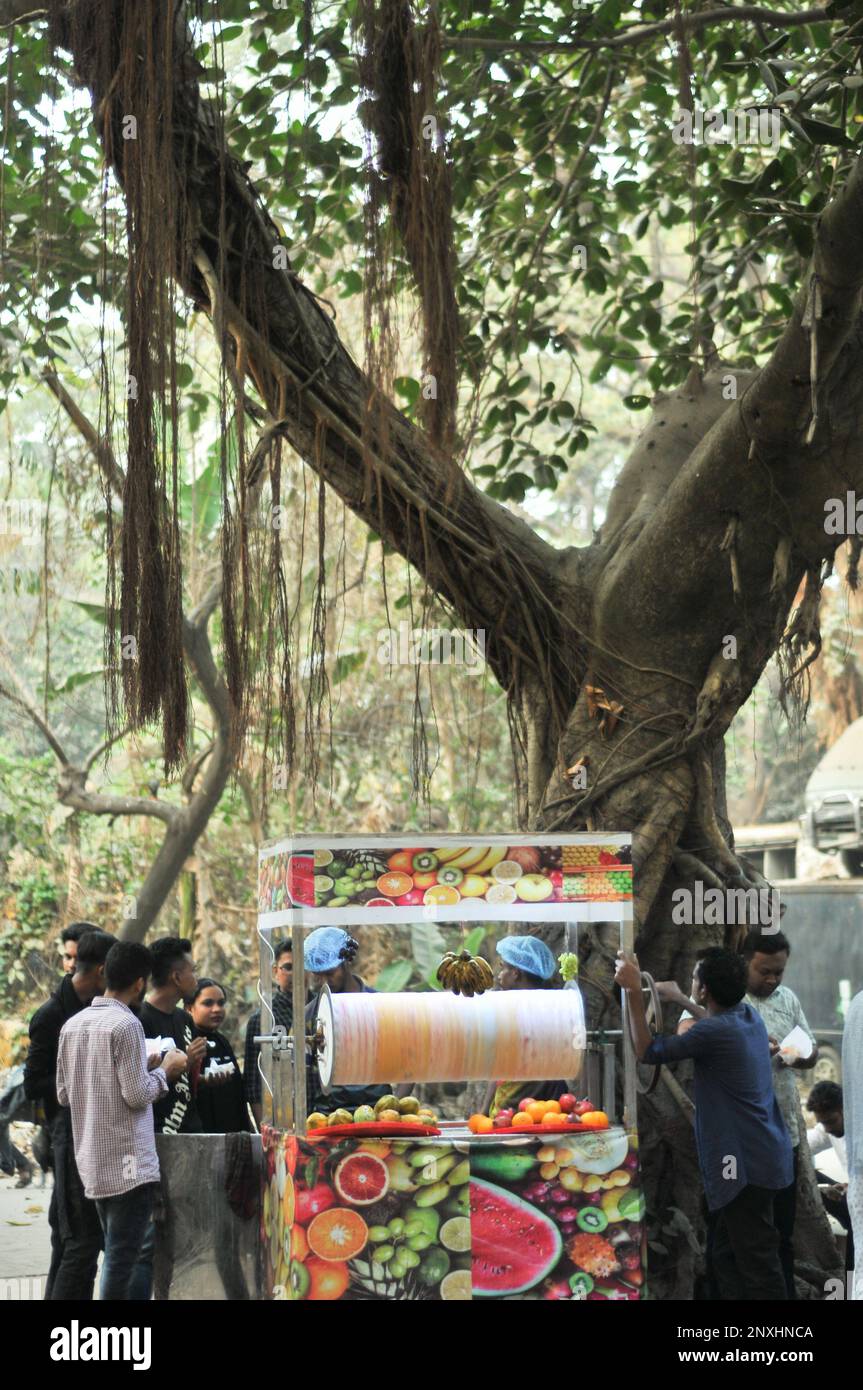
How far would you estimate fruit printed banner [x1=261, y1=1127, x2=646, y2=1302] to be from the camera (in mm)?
4738

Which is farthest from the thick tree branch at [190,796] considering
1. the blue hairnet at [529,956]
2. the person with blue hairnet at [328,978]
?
Answer: the blue hairnet at [529,956]

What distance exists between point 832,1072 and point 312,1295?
340 inches

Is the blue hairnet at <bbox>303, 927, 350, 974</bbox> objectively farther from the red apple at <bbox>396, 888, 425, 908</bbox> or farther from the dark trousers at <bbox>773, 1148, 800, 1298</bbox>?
Answer: the dark trousers at <bbox>773, 1148, 800, 1298</bbox>

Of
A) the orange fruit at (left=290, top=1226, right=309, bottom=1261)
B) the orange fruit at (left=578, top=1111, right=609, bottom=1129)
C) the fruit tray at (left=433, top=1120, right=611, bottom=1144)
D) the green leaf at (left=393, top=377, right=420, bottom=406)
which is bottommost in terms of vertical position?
the orange fruit at (left=290, top=1226, right=309, bottom=1261)

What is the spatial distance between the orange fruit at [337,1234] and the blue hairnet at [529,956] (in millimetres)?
1145

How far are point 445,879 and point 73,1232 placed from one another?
163 cm

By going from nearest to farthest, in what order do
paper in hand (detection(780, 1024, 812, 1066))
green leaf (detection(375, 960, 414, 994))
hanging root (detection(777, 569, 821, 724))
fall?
paper in hand (detection(780, 1024, 812, 1066)) < hanging root (detection(777, 569, 821, 724)) < green leaf (detection(375, 960, 414, 994))

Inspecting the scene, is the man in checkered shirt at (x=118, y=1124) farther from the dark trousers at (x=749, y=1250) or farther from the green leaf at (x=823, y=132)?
the green leaf at (x=823, y=132)

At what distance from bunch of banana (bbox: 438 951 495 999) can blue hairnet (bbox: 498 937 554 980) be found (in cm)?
31

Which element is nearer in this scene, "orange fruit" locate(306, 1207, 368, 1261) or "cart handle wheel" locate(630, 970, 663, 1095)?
"orange fruit" locate(306, 1207, 368, 1261)

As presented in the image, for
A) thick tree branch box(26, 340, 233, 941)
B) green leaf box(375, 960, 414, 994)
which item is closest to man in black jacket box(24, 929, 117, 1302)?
thick tree branch box(26, 340, 233, 941)

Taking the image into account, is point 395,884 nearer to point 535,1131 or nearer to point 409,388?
point 535,1131

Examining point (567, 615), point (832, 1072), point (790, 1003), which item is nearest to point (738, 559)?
point (567, 615)

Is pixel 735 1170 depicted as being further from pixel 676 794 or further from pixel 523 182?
pixel 523 182
